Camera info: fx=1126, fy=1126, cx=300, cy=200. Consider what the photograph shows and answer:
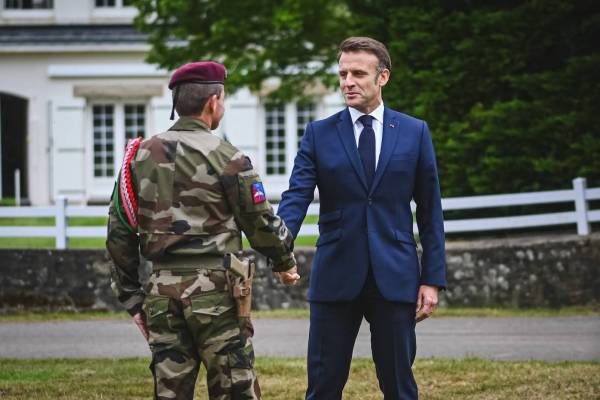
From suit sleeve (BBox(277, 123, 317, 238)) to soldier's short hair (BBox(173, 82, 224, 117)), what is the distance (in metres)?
0.65

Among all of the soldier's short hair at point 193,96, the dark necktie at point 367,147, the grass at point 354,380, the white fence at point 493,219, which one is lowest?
the grass at point 354,380

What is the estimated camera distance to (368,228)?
5199 mm

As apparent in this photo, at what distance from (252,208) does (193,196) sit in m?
0.26

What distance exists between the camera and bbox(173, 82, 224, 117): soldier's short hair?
4.83 m

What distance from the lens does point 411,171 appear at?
17.3 ft

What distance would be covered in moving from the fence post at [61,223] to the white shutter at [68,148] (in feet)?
45.5

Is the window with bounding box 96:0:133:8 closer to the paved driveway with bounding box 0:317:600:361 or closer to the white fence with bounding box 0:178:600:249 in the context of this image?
the white fence with bounding box 0:178:600:249

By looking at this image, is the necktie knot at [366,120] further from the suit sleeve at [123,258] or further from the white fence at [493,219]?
the white fence at [493,219]

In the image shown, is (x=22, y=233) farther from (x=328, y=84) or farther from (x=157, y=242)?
(x=157, y=242)

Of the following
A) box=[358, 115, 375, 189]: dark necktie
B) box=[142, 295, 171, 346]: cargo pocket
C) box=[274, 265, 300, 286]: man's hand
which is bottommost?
box=[142, 295, 171, 346]: cargo pocket

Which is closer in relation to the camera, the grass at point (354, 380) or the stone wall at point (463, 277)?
the grass at point (354, 380)

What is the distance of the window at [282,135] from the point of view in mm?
26469

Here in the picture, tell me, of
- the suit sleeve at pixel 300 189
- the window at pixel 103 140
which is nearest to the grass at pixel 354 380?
the suit sleeve at pixel 300 189

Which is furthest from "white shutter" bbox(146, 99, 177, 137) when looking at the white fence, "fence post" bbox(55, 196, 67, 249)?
"fence post" bbox(55, 196, 67, 249)
